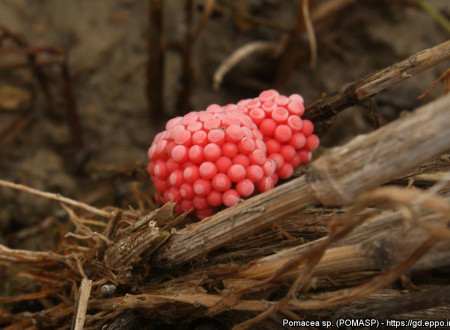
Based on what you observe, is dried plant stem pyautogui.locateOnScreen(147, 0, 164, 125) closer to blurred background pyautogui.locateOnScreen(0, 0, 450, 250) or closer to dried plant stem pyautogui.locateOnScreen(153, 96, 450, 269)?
blurred background pyautogui.locateOnScreen(0, 0, 450, 250)

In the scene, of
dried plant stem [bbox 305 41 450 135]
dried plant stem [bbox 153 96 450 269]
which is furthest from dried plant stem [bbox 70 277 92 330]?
dried plant stem [bbox 305 41 450 135]

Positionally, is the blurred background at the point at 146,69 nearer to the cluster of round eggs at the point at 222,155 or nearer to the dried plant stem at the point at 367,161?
Answer: the cluster of round eggs at the point at 222,155

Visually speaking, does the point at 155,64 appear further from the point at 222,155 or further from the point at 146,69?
the point at 222,155

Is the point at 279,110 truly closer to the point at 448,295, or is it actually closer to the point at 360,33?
the point at 448,295

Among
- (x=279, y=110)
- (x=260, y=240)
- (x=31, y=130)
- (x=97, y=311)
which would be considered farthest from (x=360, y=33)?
(x=97, y=311)

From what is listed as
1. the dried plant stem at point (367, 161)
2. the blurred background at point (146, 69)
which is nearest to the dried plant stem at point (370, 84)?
the dried plant stem at point (367, 161)

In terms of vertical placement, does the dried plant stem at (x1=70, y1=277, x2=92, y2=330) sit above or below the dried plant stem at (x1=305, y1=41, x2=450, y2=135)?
below
